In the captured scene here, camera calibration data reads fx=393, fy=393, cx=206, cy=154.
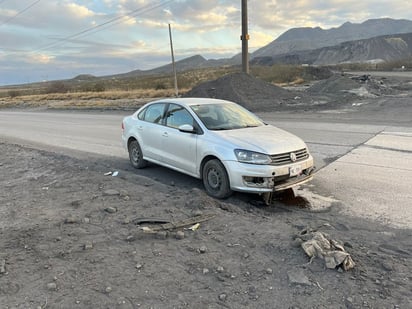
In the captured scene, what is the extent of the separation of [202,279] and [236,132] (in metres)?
3.33

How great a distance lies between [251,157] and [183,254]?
2.19m

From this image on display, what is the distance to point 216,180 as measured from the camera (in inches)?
250

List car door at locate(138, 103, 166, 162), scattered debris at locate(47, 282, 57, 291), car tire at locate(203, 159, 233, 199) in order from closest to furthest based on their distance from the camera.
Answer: scattered debris at locate(47, 282, 57, 291) < car tire at locate(203, 159, 233, 199) < car door at locate(138, 103, 166, 162)

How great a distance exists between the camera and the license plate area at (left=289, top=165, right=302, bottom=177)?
19.7 feet

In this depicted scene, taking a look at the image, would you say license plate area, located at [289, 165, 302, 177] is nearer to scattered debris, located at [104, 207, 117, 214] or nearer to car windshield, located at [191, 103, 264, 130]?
car windshield, located at [191, 103, 264, 130]

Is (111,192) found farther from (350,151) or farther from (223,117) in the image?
(350,151)

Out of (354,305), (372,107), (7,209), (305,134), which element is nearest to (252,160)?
(354,305)

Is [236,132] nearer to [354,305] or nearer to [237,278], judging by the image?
[237,278]

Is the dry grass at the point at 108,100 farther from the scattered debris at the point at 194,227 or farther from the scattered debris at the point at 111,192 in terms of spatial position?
the scattered debris at the point at 194,227

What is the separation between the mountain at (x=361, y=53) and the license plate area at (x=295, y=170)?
118595mm

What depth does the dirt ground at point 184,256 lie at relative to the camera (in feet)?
11.1

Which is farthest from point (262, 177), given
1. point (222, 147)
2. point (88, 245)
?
point (88, 245)

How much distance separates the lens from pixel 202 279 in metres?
3.67

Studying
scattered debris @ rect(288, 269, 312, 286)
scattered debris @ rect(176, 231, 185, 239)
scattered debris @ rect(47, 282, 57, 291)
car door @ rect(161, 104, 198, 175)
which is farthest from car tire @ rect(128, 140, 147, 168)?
scattered debris @ rect(288, 269, 312, 286)
